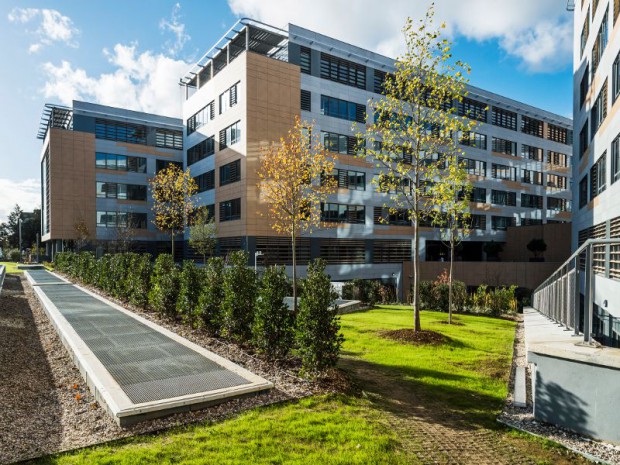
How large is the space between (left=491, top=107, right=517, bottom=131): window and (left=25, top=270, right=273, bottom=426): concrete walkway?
4660 centimetres

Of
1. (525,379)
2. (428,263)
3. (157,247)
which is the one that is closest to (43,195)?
(157,247)

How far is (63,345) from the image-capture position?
1166 centimetres

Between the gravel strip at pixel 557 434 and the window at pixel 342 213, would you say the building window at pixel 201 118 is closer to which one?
the window at pixel 342 213

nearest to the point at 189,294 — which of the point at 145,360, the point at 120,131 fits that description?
the point at 145,360

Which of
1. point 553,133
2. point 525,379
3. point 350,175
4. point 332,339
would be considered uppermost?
point 553,133

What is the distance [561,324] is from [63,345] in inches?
492

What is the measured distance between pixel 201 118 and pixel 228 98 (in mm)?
6909

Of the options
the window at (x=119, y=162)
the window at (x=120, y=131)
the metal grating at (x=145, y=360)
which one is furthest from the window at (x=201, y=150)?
the metal grating at (x=145, y=360)

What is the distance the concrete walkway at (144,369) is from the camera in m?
6.93

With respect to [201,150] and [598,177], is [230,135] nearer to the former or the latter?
[201,150]

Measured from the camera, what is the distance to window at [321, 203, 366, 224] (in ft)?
116

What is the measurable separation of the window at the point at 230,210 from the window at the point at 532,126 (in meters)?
37.3

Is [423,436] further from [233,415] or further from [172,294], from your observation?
[172,294]

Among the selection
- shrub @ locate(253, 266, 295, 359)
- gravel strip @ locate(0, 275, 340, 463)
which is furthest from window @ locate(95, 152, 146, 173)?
shrub @ locate(253, 266, 295, 359)
